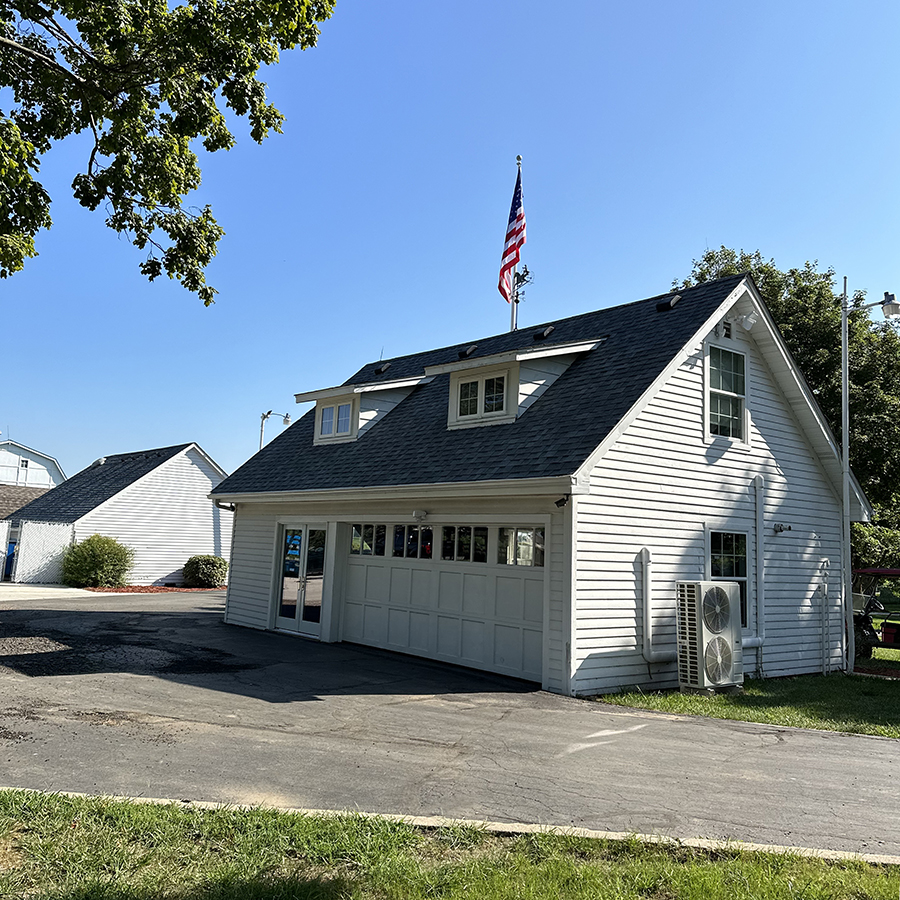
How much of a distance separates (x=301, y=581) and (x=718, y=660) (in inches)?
337

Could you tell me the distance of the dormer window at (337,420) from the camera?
1678cm

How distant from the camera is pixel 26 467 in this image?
2141 inches

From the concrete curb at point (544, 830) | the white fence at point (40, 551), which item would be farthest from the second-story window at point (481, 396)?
the white fence at point (40, 551)

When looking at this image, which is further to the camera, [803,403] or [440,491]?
[803,403]

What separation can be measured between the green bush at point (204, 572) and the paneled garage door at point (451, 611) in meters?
18.6

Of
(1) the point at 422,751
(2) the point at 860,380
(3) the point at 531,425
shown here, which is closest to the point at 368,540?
(3) the point at 531,425

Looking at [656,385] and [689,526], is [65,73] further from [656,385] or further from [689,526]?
[689,526]

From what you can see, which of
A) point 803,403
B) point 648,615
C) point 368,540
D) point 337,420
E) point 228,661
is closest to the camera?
point 648,615

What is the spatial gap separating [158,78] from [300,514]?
9.45m

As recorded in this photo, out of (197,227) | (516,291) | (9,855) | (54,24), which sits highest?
(516,291)

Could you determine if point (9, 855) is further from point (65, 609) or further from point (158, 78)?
point (65, 609)

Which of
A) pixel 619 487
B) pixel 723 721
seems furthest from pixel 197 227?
pixel 723 721

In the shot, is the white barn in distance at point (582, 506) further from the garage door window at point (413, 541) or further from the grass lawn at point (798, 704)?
the grass lawn at point (798, 704)

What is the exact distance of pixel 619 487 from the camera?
1125cm
